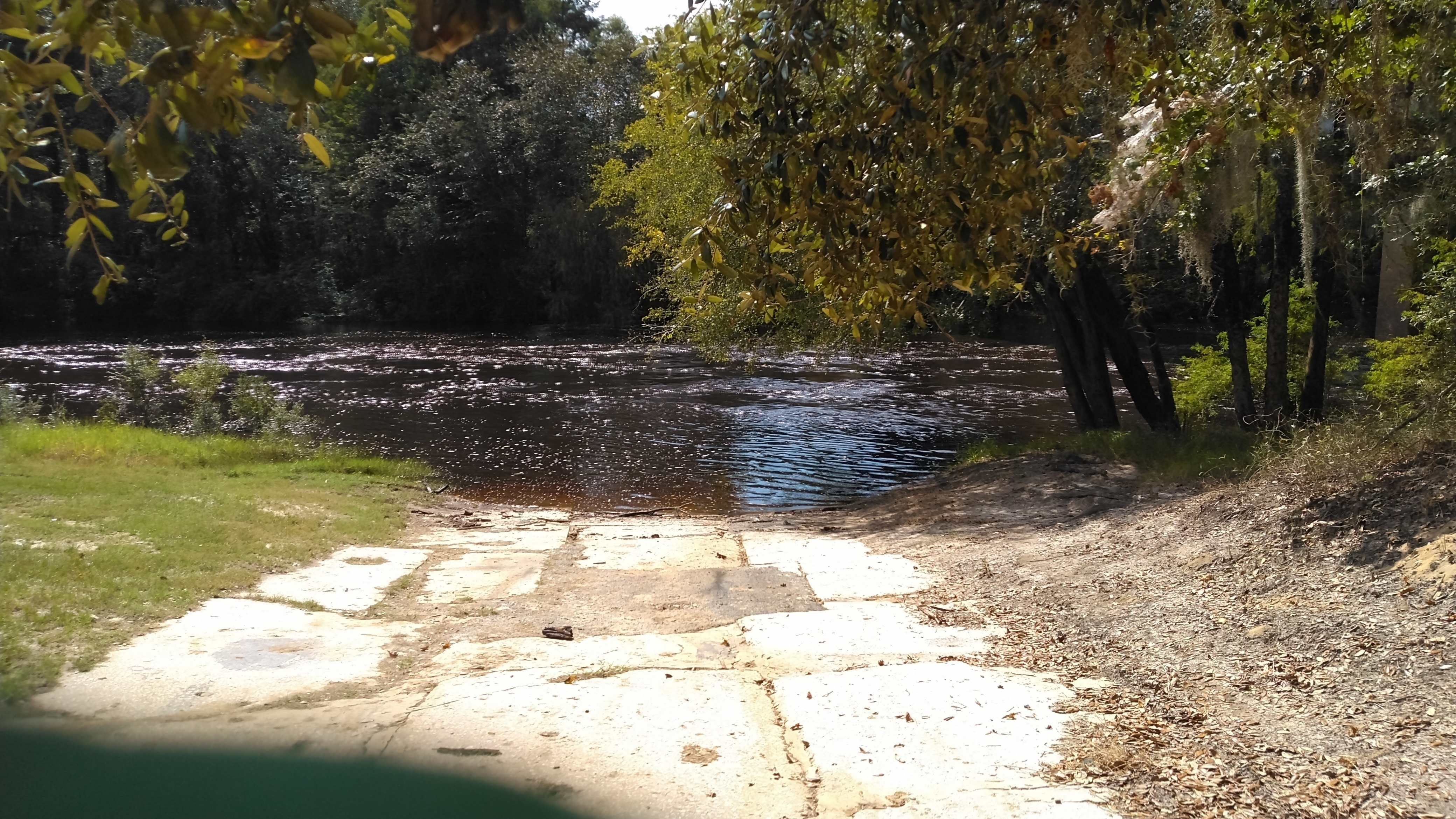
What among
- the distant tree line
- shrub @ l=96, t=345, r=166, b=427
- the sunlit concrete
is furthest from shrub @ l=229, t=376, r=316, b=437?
the sunlit concrete

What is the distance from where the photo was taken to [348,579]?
758cm

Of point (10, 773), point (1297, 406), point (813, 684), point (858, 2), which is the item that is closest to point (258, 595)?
point (10, 773)

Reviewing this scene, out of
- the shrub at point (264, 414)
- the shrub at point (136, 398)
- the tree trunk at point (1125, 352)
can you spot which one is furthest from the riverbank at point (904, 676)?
the shrub at point (136, 398)

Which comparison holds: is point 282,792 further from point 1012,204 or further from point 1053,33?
point 1053,33

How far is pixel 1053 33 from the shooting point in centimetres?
501

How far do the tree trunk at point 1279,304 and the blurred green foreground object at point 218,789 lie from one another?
30.3 feet

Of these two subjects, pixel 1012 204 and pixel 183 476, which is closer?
pixel 1012 204

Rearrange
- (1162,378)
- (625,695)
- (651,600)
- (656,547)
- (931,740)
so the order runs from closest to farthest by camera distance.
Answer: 1. (931,740)
2. (625,695)
3. (651,600)
4. (656,547)
5. (1162,378)

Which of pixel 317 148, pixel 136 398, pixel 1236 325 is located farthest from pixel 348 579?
pixel 136 398

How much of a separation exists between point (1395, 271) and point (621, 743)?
1084 centimetres

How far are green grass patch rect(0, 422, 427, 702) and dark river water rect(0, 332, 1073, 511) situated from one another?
2.45 m

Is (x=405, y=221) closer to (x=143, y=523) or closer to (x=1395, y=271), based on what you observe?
(x=143, y=523)

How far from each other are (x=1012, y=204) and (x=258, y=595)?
200 inches

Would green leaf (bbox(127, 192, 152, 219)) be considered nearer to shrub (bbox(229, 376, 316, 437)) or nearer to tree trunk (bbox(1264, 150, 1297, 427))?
tree trunk (bbox(1264, 150, 1297, 427))
